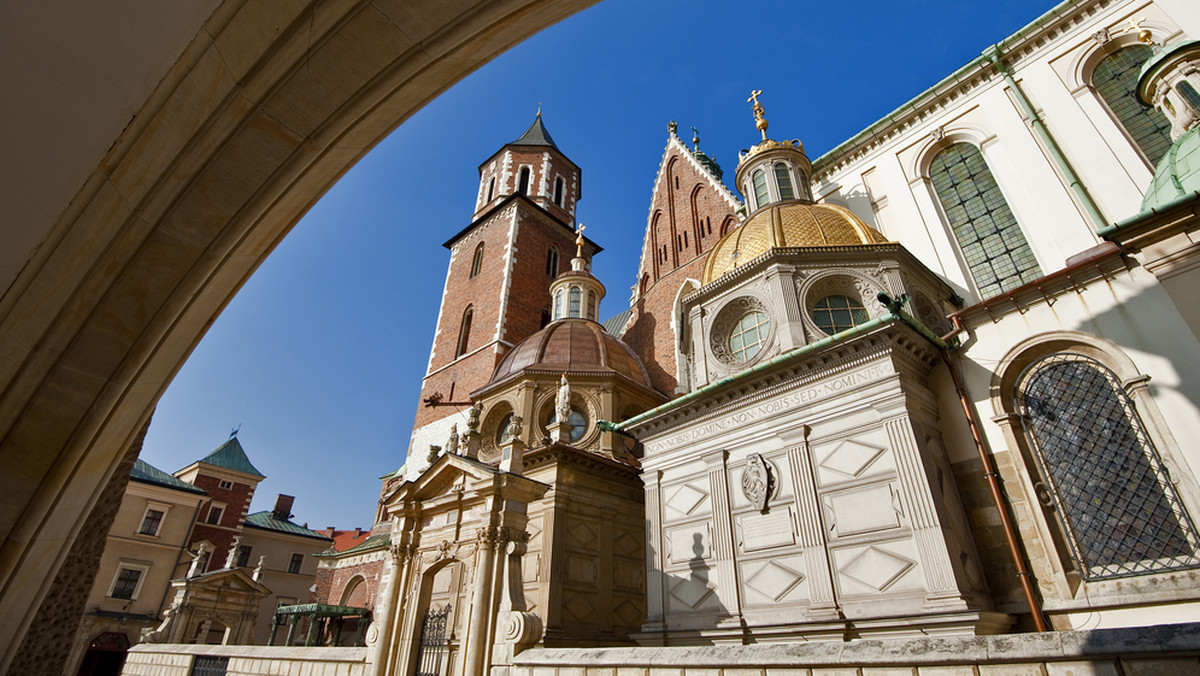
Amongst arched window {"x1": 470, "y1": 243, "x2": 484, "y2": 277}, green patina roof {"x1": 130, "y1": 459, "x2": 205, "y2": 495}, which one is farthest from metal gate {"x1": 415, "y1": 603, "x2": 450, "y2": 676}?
green patina roof {"x1": 130, "y1": 459, "x2": 205, "y2": 495}

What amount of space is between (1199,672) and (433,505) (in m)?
10.5

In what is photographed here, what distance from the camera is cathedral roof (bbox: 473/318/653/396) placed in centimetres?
1794

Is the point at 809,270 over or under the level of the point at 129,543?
over

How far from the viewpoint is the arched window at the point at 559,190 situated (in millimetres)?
34719

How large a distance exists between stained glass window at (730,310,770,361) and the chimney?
37167 mm

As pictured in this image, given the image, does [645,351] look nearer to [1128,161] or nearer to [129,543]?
[1128,161]

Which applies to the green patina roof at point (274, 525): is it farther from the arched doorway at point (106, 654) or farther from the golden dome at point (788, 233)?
the golden dome at point (788, 233)

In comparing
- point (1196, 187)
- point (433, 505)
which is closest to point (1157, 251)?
point (1196, 187)

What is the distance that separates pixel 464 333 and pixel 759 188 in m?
15.9

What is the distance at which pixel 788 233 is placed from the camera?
44.3ft

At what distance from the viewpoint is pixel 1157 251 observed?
8.30 meters

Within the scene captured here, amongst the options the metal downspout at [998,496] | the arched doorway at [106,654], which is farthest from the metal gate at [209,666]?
the arched doorway at [106,654]

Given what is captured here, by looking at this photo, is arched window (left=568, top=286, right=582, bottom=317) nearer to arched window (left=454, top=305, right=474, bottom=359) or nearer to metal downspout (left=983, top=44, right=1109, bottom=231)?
arched window (left=454, top=305, right=474, bottom=359)

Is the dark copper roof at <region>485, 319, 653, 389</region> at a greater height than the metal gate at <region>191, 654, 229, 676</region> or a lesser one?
greater
